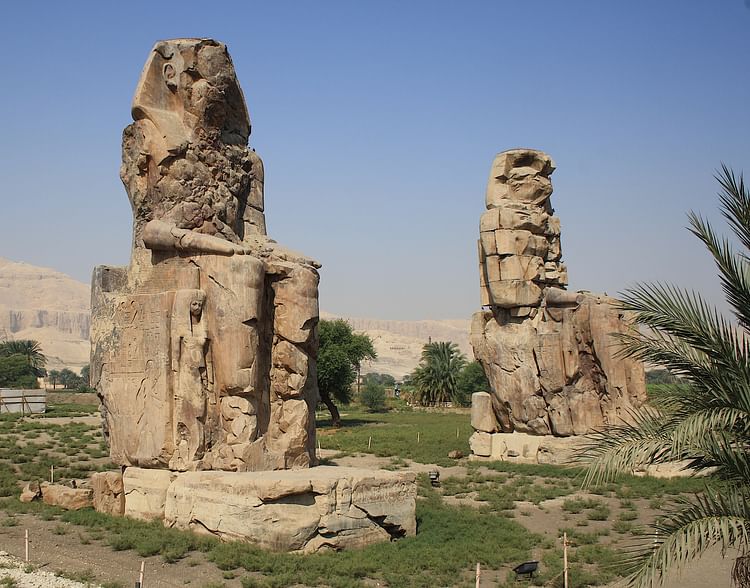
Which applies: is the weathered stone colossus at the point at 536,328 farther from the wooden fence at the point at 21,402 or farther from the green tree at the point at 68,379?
the green tree at the point at 68,379

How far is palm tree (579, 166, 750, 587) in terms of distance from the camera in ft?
18.4

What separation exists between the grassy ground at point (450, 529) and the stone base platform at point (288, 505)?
0.22 meters

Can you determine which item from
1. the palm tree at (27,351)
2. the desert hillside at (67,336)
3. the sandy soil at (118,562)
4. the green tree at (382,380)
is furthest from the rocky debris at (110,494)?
the desert hillside at (67,336)

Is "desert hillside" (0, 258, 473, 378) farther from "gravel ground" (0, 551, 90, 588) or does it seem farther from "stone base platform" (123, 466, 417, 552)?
"gravel ground" (0, 551, 90, 588)

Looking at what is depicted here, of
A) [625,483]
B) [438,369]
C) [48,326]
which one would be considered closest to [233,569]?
[625,483]

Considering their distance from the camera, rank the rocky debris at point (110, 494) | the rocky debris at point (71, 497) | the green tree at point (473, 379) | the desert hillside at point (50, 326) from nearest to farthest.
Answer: the rocky debris at point (110, 494)
the rocky debris at point (71, 497)
the green tree at point (473, 379)
the desert hillside at point (50, 326)

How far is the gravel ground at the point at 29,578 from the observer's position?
8367 millimetres

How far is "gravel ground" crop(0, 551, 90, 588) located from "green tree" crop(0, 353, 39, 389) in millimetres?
44188

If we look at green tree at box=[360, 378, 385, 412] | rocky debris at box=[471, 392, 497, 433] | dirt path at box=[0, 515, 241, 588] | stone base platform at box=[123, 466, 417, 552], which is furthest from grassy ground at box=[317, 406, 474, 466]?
green tree at box=[360, 378, 385, 412]

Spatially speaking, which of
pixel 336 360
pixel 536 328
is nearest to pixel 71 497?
pixel 536 328

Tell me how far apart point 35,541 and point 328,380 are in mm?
23506

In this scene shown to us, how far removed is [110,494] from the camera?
1180 cm

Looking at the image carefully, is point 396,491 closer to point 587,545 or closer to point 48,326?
point 587,545

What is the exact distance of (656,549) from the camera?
18.6 ft
